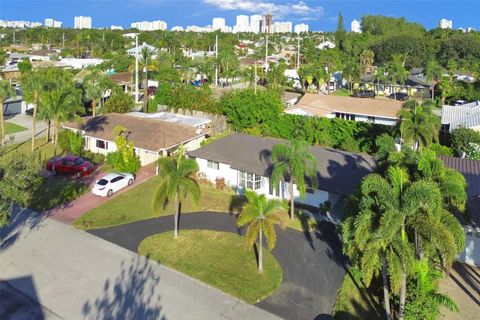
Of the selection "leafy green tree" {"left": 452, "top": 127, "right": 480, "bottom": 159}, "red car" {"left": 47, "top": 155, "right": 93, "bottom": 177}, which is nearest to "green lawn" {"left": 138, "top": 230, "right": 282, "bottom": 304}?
"red car" {"left": 47, "top": 155, "right": 93, "bottom": 177}

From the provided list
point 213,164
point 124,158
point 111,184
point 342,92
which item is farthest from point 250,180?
point 342,92

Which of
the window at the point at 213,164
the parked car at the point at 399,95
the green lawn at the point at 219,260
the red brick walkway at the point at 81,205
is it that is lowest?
the green lawn at the point at 219,260

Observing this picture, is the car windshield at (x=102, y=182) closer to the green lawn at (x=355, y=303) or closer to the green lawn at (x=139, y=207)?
the green lawn at (x=139, y=207)

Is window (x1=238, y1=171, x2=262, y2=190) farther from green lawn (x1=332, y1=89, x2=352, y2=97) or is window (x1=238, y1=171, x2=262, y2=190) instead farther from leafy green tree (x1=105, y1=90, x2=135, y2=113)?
green lawn (x1=332, y1=89, x2=352, y2=97)

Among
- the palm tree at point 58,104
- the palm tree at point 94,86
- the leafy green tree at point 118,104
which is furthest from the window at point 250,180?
the leafy green tree at point 118,104

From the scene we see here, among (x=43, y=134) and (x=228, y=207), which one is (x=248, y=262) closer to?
(x=228, y=207)

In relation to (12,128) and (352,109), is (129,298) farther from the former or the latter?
(352,109)
